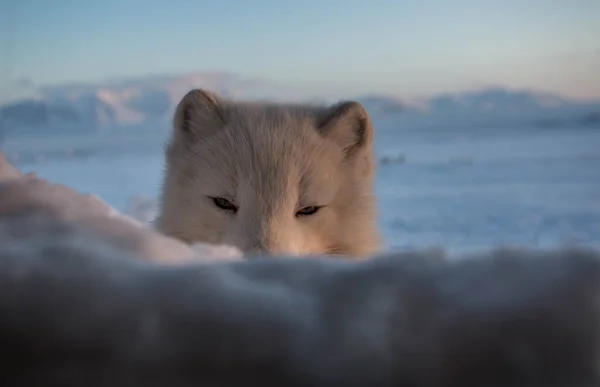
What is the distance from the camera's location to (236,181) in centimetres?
131

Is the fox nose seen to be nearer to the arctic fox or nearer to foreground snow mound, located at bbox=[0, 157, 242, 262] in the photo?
the arctic fox

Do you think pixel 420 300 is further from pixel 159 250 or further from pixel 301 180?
pixel 301 180

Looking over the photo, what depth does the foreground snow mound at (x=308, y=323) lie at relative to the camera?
33cm

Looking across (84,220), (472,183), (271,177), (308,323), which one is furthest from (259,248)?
(472,183)

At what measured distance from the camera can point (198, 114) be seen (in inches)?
59.2

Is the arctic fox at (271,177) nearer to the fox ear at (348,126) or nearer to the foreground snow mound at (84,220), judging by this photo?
the fox ear at (348,126)

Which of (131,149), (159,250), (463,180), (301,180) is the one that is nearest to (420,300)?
(159,250)

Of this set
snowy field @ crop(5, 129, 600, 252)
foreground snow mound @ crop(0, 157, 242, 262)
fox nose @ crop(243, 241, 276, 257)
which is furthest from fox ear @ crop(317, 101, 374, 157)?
foreground snow mound @ crop(0, 157, 242, 262)

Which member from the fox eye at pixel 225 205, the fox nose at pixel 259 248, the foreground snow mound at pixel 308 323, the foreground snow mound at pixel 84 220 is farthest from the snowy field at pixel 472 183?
the foreground snow mound at pixel 308 323

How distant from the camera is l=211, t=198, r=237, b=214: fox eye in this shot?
1319 mm

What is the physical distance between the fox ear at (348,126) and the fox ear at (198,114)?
246 millimetres

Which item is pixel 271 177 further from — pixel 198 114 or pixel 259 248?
pixel 198 114

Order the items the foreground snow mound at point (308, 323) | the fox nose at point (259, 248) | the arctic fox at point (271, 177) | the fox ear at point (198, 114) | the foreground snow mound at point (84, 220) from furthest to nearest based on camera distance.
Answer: the fox ear at point (198, 114)
the arctic fox at point (271, 177)
the fox nose at point (259, 248)
the foreground snow mound at point (84, 220)
the foreground snow mound at point (308, 323)

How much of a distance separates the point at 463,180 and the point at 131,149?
13.9 feet
